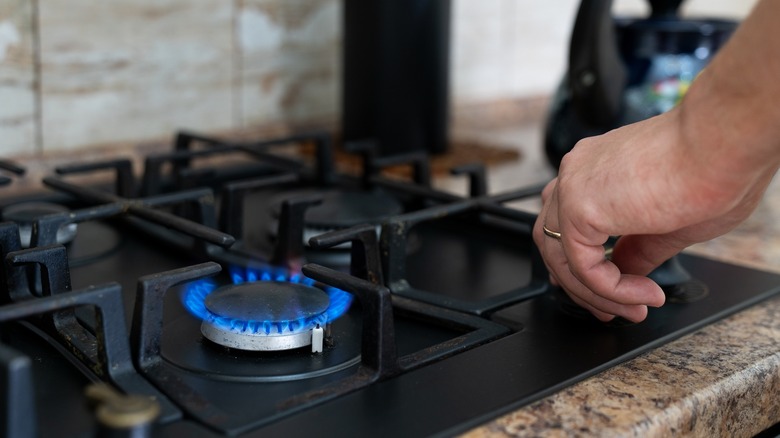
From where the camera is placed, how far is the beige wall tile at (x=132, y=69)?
112 centimetres

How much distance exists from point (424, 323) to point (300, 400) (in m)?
0.18

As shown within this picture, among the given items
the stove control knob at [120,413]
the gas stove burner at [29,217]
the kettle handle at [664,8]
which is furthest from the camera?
the kettle handle at [664,8]

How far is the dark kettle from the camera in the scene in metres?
1.07

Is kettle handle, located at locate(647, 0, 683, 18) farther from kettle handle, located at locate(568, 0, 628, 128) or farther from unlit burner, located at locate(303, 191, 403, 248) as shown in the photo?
unlit burner, located at locate(303, 191, 403, 248)

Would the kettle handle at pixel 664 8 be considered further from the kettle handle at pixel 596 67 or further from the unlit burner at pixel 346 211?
the unlit burner at pixel 346 211

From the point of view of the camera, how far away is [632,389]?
1.96ft

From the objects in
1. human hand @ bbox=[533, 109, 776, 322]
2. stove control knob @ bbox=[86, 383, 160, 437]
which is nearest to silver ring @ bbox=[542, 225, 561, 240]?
human hand @ bbox=[533, 109, 776, 322]

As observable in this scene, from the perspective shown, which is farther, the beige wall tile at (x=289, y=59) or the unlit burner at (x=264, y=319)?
the beige wall tile at (x=289, y=59)

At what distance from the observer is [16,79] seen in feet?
3.55

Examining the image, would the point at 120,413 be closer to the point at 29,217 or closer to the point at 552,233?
the point at 552,233

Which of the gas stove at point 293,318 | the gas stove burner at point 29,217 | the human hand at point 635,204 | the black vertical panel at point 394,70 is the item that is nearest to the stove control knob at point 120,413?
the gas stove at point 293,318

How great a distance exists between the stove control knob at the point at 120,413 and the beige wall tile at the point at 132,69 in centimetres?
74

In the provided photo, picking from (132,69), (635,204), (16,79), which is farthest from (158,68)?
(635,204)

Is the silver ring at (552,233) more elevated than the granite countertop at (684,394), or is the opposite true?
the silver ring at (552,233)
